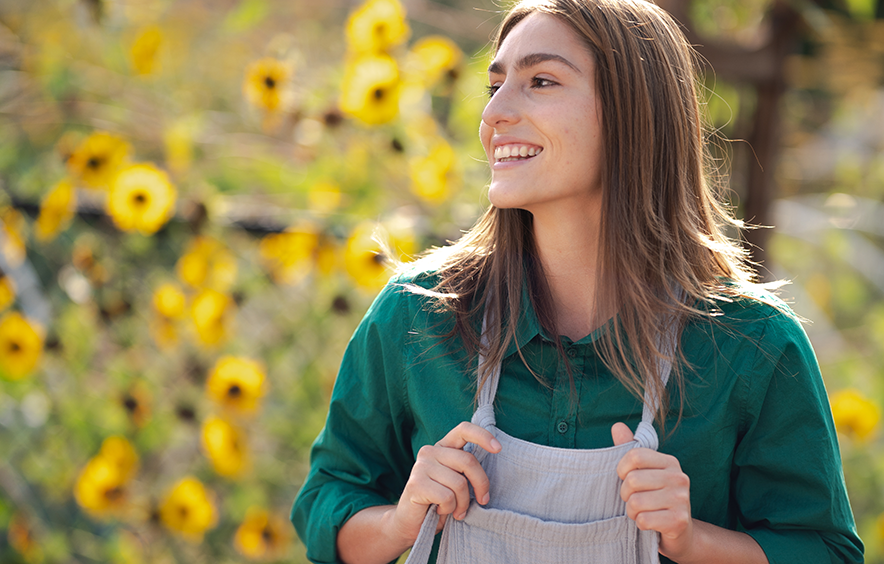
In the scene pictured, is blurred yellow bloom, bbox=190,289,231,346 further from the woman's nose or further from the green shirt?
the woman's nose

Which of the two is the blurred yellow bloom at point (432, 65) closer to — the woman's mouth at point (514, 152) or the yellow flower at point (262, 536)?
the woman's mouth at point (514, 152)

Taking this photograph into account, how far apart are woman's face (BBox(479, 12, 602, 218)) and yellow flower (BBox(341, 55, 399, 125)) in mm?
819

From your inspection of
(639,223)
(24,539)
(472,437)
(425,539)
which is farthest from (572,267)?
(24,539)

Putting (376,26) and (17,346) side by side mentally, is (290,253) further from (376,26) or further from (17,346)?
(17,346)

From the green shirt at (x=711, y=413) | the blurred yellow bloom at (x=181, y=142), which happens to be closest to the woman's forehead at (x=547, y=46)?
the green shirt at (x=711, y=413)

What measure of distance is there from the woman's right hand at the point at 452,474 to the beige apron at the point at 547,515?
0.03 metres

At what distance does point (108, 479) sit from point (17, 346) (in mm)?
430

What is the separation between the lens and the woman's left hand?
2.93ft

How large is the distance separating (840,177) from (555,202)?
9.29 feet

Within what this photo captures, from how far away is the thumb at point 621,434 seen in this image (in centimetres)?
94

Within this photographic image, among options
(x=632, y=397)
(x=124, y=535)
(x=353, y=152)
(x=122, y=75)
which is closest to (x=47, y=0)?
(x=122, y=75)

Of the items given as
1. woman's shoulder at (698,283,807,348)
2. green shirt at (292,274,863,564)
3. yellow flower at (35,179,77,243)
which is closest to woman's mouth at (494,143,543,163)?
green shirt at (292,274,863,564)

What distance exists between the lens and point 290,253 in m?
1.97

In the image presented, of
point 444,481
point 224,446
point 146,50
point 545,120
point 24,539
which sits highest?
point 146,50
